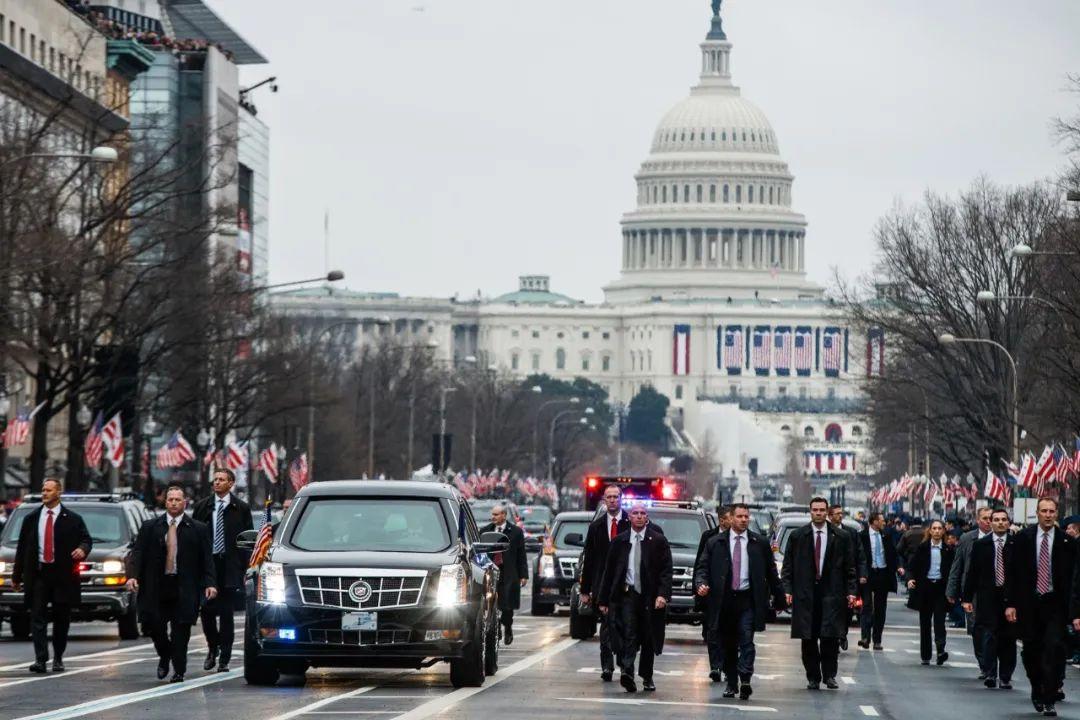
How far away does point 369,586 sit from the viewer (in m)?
22.4

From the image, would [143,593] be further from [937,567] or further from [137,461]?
[137,461]

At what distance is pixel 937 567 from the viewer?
107ft

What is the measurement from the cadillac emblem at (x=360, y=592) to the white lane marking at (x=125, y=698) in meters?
1.56

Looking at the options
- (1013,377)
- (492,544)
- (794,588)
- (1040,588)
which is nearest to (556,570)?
(492,544)

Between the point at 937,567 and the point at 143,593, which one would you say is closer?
the point at 143,593

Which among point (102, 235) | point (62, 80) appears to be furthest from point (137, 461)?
point (102, 235)

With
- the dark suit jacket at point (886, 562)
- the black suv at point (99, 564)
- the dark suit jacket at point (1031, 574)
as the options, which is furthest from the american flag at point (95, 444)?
the dark suit jacket at point (1031, 574)

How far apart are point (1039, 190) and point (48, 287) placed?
31.8 metres

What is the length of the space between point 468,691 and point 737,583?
2.50 metres

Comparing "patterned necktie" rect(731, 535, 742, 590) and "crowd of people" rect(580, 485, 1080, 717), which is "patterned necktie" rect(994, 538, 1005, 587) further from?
"patterned necktie" rect(731, 535, 742, 590)

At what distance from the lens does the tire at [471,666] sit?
76.1ft

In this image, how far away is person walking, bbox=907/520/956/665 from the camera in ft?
104

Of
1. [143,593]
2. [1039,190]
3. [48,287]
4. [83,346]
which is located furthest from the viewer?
[1039,190]

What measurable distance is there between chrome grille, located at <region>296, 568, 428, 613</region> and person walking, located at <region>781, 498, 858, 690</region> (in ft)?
11.2
